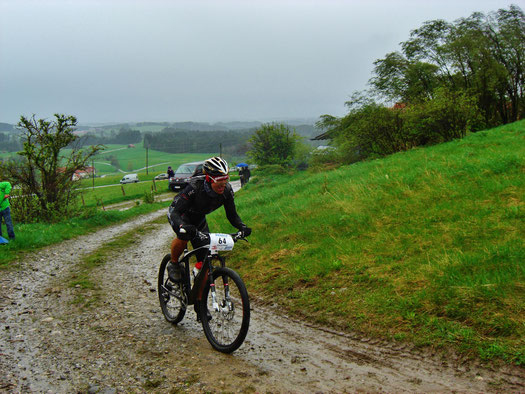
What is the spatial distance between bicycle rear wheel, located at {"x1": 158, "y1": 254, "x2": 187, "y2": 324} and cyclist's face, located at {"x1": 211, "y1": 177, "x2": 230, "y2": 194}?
4.74 ft

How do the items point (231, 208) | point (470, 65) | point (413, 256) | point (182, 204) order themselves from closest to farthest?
point (182, 204) < point (231, 208) < point (413, 256) < point (470, 65)

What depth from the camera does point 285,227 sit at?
30.7ft

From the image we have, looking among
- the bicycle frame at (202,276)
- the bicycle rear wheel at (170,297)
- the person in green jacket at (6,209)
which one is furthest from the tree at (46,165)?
the bicycle frame at (202,276)

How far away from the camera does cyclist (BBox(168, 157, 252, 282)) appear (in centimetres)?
455

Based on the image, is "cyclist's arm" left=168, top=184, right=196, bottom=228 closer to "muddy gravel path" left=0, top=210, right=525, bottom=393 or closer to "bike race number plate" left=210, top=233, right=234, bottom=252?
"bike race number plate" left=210, top=233, right=234, bottom=252

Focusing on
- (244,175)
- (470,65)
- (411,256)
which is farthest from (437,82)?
(411,256)

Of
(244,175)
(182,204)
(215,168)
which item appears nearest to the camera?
(215,168)

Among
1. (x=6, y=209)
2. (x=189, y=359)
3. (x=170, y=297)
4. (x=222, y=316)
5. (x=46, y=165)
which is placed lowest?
(x=189, y=359)

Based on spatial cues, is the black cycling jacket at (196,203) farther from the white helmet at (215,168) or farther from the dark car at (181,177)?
the dark car at (181,177)

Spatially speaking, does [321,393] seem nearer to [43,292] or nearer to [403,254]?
[403,254]

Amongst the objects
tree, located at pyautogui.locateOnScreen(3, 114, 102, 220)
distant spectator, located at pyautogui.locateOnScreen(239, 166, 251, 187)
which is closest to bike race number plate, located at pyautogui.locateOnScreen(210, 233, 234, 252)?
tree, located at pyautogui.locateOnScreen(3, 114, 102, 220)

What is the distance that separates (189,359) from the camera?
13.9ft

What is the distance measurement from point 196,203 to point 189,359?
1.87 m

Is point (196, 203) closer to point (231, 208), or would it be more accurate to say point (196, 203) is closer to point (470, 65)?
point (231, 208)
